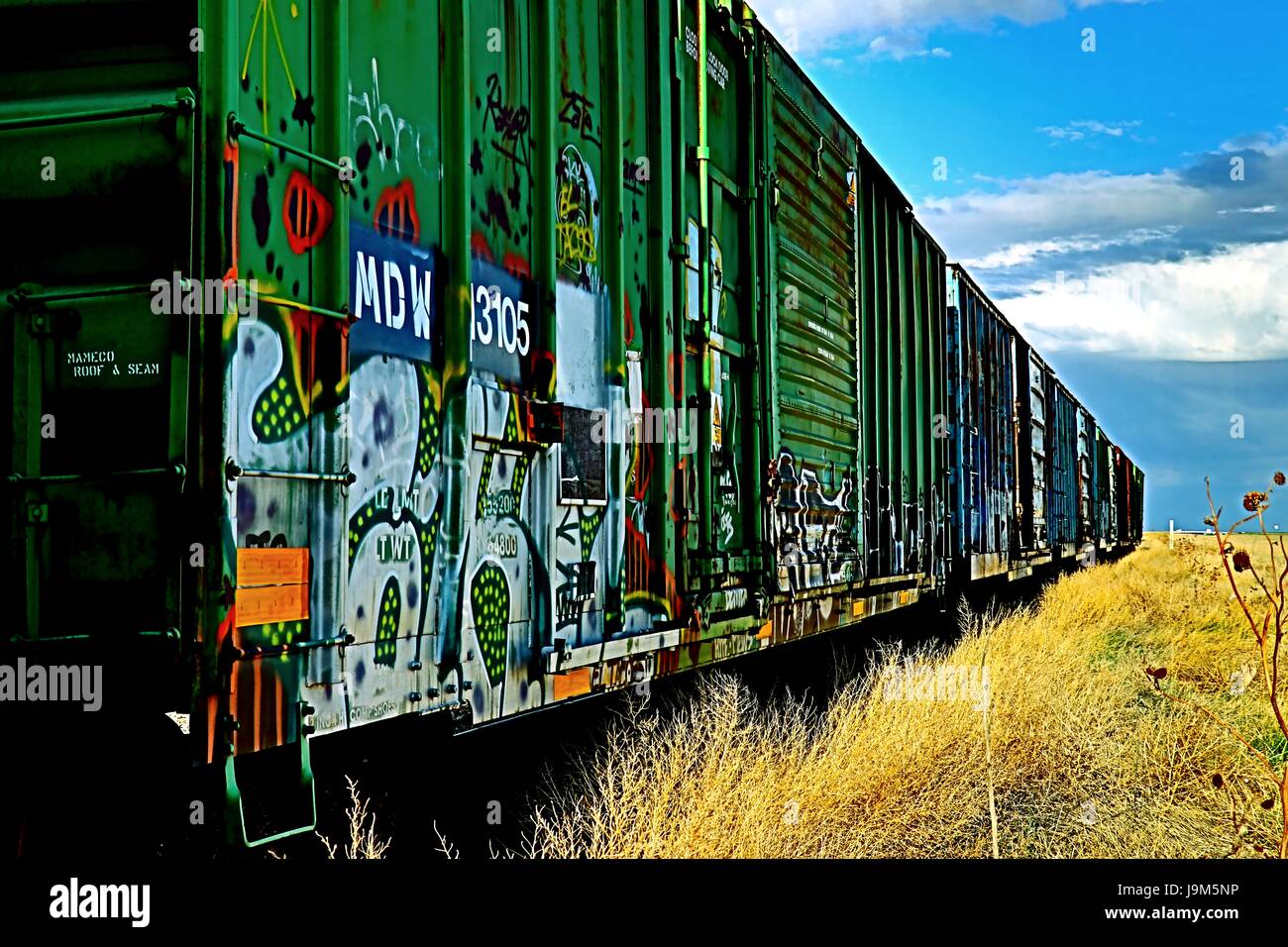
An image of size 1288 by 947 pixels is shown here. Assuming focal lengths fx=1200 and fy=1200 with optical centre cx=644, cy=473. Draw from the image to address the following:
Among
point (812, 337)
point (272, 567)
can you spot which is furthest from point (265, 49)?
point (812, 337)

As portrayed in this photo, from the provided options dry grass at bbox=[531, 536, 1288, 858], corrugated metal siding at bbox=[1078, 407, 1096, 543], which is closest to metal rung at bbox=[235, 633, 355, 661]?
dry grass at bbox=[531, 536, 1288, 858]

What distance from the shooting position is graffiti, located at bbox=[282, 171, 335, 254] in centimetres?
340

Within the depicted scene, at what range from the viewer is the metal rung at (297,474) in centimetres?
313

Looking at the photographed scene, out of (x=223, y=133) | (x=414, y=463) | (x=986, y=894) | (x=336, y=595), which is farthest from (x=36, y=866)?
(x=986, y=894)

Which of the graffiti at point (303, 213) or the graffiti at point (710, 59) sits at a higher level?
the graffiti at point (710, 59)

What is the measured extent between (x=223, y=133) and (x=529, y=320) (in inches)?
64.1

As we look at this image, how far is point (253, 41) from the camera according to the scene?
3.30 metres

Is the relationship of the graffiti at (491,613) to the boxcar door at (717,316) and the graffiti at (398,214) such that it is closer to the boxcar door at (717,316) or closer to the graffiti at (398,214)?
the graffiti at (398,214)

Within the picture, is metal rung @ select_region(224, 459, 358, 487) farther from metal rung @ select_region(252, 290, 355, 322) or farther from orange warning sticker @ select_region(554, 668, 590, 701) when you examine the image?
orange warning sticker @ select_region(554, 668, 590, 701)

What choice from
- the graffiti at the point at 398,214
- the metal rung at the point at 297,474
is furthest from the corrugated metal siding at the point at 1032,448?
the metal rung at the point at 297,474

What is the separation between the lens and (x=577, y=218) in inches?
199

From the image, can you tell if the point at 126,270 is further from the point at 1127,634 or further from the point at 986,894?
the point at 1127,634

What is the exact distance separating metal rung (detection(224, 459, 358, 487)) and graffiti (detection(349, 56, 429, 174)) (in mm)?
973

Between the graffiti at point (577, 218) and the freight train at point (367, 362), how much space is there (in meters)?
0.02
